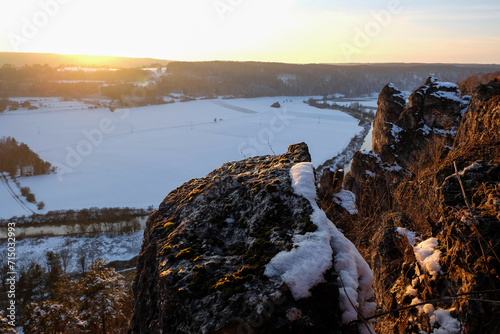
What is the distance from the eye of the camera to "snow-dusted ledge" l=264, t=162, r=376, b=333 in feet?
9.79

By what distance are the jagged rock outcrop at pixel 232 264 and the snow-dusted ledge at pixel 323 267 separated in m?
0.04

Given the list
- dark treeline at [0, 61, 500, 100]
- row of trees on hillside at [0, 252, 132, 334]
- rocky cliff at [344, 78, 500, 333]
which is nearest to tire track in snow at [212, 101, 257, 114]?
dark treeline at [0, 61, 500, 100]

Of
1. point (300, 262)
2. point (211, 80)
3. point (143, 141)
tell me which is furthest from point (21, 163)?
point (211, 80)

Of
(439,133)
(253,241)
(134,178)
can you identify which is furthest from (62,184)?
(253,241)

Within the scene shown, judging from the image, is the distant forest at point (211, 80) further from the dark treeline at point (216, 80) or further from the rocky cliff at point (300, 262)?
the rocky cliff at point (300, 262)

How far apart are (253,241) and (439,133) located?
1598cm

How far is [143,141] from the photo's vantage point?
234 feet

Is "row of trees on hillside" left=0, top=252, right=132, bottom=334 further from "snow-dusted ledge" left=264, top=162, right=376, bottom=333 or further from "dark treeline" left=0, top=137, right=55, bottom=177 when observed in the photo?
"dark treeline" left=0, top=137, right=55, bottom=177

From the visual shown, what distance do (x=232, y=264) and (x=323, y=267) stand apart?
39.8 inches

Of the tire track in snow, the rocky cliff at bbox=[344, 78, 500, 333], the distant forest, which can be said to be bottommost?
the rocky cliff at bbox=[344, 78, 500, 333]

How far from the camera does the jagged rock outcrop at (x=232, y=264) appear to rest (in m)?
2.85

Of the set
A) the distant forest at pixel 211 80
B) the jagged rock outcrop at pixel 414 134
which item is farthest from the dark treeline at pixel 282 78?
the jagged rock outcrop at pixel 414 134

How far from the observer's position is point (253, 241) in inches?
150

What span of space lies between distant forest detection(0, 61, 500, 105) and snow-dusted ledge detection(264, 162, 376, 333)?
381 feet
